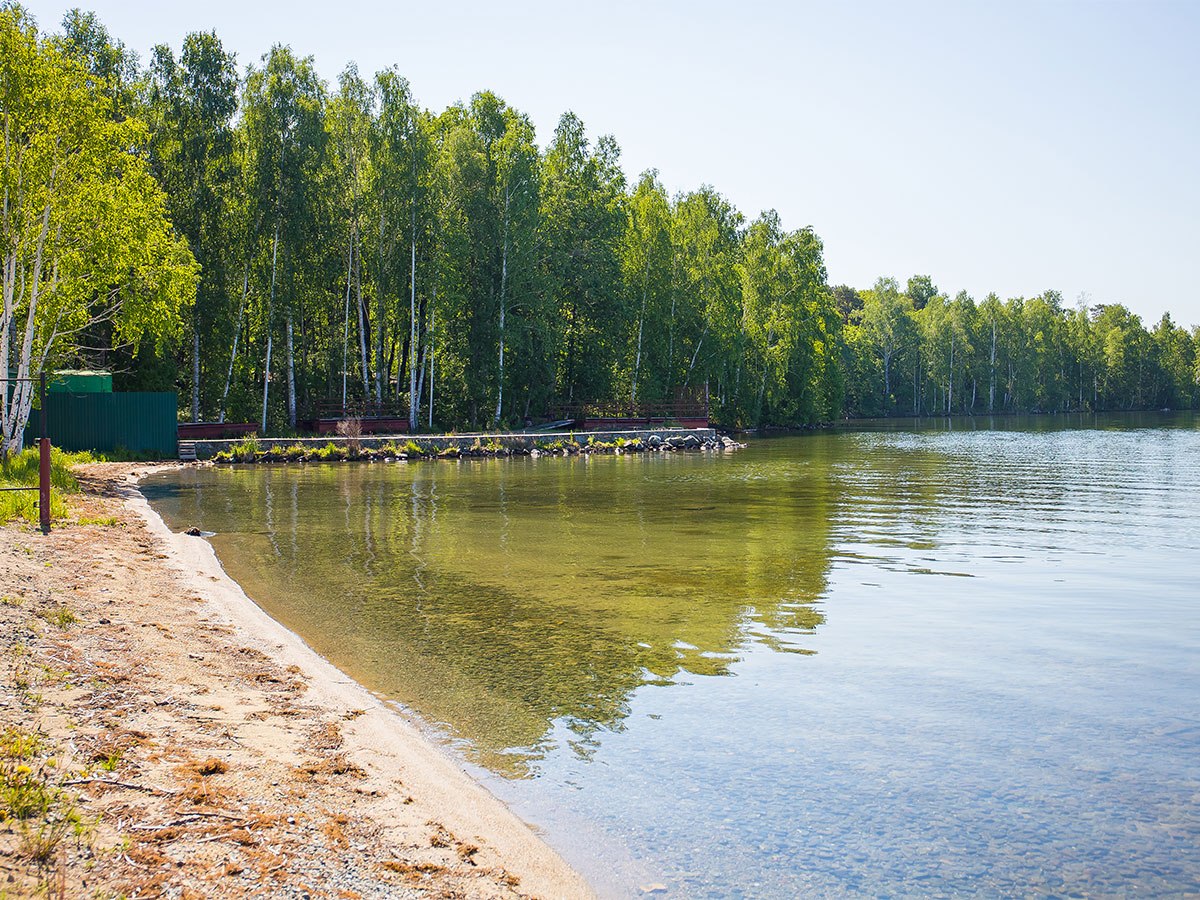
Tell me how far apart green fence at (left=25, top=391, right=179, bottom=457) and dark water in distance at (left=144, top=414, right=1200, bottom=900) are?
15.0 metres

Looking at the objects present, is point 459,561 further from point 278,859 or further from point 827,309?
point 827,309

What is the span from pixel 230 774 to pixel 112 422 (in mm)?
31839

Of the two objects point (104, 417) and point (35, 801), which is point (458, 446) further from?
point (35, 801)

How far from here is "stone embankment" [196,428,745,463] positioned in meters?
37.2

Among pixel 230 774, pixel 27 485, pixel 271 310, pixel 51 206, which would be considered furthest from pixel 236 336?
pixel 230 774

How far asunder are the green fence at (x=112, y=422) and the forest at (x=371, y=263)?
2.65 metres

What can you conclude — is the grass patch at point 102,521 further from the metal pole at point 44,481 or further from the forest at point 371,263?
the forest at point 371,263

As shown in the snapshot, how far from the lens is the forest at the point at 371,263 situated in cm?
2802

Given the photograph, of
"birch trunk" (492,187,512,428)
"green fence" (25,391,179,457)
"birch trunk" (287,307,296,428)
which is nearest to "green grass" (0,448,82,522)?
"green fence" (25,391,179,457)

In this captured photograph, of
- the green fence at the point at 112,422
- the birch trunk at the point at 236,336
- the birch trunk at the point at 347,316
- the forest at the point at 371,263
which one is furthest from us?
the birch trunk at the point at 347,316

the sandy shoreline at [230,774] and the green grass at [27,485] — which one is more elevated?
the green grass at [27,485]

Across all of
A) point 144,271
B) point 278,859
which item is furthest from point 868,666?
point 144,271

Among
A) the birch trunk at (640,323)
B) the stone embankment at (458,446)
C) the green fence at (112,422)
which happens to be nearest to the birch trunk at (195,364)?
the stone embankment at (458,446)

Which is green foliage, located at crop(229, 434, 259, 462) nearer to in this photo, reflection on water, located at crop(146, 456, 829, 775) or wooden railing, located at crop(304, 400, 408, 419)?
wooden railing, located at crop(304, 400, 408, 419)
